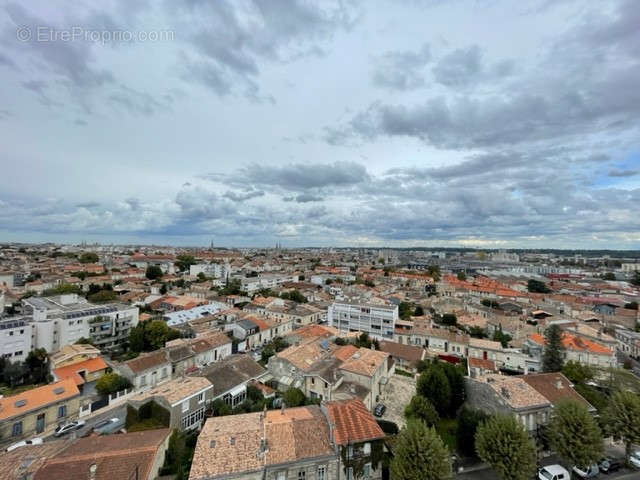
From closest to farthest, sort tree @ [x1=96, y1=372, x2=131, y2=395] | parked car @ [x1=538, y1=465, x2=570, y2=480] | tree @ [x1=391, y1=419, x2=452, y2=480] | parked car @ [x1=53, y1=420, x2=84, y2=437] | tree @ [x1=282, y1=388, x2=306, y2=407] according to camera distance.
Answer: tree @ [x1=391, y1=419, x2=452, y2=480]
parked car @ [x1=538, y1=465, x2=570, y2=480]
parked car @ [x1=53, y1=420, x2=84, y2=437]
tree @ [x1=282, y1=388, x2=306, y2=407]
tree @ [x1=96, y1=372, x2=131, y2=395]

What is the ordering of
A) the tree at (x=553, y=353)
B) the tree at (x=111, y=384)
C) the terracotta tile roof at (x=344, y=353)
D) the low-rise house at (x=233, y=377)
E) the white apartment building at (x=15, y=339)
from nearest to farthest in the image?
the low-rise house at (x=233, y=377) → the tree at (x=111, y=384) → the terracotta tile roof at (x=344, y=353) → the tree at (x=553, y=353) → the white apartment building at (x=15, y=339)

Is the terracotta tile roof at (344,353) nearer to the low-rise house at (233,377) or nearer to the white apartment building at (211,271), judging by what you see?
the low-rise house at (233,377)

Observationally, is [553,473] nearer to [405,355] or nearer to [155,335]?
[405,355]

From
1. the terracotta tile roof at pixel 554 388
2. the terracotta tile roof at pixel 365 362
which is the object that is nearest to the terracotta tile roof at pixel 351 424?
the terracotta tile roof at pixel 365 362

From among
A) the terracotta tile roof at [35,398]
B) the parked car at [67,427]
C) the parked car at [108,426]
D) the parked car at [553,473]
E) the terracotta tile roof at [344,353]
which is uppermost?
the terracotta tile roof at [344,353]

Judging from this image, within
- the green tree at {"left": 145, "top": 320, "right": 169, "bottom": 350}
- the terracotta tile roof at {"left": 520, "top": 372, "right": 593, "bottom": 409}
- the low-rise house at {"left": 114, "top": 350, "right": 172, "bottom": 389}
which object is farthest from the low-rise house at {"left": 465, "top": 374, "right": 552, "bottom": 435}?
the green tree at {"left": 145, "top": 320, "right": 169, "bottom": 350}

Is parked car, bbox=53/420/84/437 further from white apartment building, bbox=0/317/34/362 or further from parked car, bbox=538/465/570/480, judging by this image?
parked car, bbox=538/465/570/480
